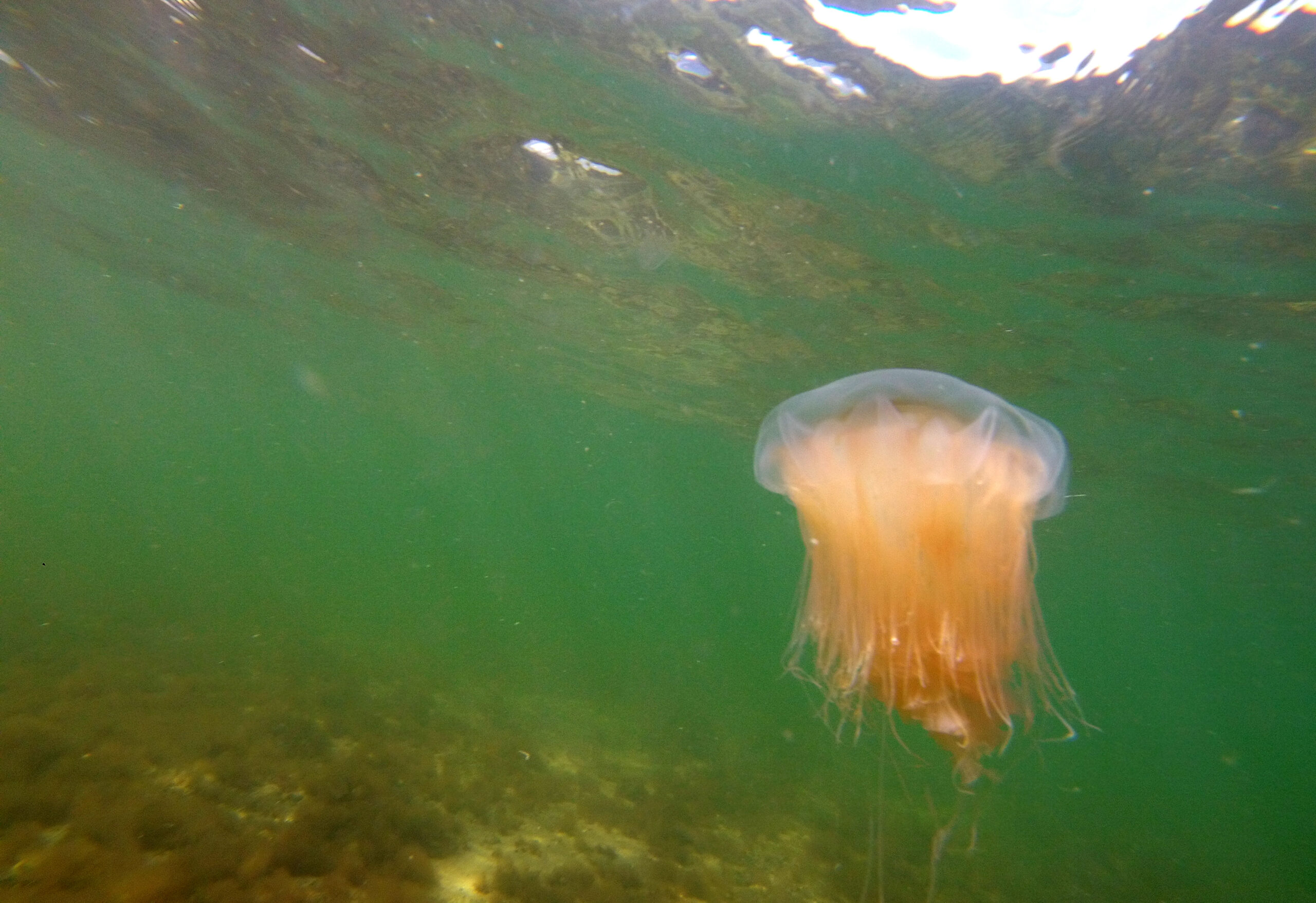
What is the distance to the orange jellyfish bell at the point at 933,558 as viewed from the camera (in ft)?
8.21

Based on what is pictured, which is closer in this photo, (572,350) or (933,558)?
(933,558)

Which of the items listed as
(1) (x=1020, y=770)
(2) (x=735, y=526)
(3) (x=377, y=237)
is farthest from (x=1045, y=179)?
(2) (x=735, y=526)

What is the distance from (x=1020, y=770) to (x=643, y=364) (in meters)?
17.4

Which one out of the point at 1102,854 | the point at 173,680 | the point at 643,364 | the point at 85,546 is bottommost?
the point at 85,546

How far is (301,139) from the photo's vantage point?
8062 millimetres

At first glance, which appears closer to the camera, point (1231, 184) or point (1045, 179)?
point (1231, 184)

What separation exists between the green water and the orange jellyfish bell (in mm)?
259

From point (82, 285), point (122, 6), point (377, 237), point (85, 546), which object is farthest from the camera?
point (85, 546)

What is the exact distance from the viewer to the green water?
520cm

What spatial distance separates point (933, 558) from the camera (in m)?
2.63

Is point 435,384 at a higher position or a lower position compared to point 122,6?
lower

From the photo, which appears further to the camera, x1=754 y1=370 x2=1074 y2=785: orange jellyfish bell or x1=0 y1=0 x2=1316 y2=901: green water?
x1=0 y1=0 x2=1316 y2=901: green water

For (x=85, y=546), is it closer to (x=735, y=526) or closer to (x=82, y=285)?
(x=82, y=285)

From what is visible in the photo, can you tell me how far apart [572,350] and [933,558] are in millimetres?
12679
